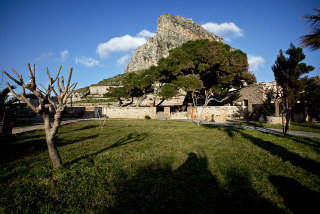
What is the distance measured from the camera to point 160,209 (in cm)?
299

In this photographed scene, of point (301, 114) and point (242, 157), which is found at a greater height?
point (301, 114)

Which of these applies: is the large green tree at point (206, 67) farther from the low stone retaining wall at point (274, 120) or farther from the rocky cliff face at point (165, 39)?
the rocky cliff face at point (165, 39)

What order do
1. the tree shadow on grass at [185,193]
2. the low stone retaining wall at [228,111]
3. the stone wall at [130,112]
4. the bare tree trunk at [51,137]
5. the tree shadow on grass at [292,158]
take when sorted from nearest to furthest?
the tree shadow on grass at [185,193]
the bare tree trunk at [51,137]
the tree shadow on grass at [292,158]
the low stone retaining wall at [228,111]
the stone wall at [130,112]

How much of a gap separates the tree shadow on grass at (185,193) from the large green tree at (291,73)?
896 cm

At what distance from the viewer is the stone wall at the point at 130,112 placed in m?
25.3

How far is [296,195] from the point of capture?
11.2 feet

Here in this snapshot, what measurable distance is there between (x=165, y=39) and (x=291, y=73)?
128723 mm

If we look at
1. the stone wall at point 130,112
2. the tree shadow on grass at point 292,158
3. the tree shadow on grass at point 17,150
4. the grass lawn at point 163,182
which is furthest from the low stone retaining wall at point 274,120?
the tree shadow on grass at point 17,150

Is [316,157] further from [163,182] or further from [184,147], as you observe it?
[163,182]

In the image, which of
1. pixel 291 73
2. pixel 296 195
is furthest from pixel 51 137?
pixel 291 73

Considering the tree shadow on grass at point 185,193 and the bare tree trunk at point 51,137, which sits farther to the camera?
the bare tree trunk at point 51,137

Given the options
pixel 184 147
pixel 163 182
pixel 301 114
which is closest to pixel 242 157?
pixel 184 147

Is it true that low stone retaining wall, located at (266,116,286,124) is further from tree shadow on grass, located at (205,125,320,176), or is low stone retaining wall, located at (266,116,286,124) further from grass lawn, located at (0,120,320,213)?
grass lawn, located at (0,120,320,213)

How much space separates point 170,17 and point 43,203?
163223 millimetres
